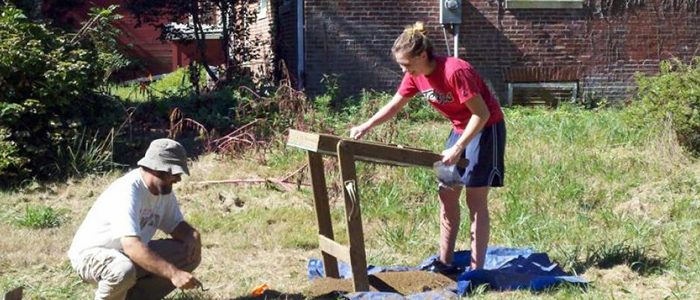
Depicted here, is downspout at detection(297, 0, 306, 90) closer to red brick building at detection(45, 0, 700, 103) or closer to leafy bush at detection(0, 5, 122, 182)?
red brick building at detection(45, 0, 700, 103)

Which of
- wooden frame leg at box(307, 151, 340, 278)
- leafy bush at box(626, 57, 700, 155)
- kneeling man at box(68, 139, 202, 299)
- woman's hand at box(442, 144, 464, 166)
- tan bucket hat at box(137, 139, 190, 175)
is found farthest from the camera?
leafy bush at box(626, 57, 700, 155)

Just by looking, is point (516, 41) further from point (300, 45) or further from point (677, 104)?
point (677, 104)

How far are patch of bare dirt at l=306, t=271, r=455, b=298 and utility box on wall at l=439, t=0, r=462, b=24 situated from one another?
8.61 meters

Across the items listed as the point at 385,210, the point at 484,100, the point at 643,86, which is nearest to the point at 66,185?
the point at 385,210

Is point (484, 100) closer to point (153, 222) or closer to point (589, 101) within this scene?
point (153, 222)

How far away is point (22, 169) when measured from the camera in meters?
9.67

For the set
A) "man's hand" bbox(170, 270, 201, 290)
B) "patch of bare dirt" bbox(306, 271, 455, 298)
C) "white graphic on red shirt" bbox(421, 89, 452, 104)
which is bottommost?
"patch of bare dirt" bbox(306, 271, 455, 298)

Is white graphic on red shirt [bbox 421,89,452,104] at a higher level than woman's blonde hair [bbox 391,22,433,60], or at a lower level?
lower

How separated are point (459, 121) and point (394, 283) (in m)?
1.10

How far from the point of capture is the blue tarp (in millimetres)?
5875

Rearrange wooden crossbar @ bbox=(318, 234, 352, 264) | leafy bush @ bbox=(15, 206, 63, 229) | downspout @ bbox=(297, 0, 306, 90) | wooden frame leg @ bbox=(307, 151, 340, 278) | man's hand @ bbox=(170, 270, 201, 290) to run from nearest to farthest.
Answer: man's hand @ bbox=(170, 270, 201, 290)
wooden crossbar @ bbox=(318, 234, 352, 264)
wooden frame leg @ bbox=(307, 151, 340, 278)
leafy bush @ bbox=(15, 206, 63, 229)
downspout @ bbox=(297, 0, 306, 90)

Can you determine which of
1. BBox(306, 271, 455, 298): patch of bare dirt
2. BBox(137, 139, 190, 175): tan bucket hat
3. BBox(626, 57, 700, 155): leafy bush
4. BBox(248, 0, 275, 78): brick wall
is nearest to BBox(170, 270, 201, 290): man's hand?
BBox(137, 139, 190, 175): tan bucket hat

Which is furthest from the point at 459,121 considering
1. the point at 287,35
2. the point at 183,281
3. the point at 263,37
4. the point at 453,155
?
the point at 263,37

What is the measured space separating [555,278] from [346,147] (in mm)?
1626
